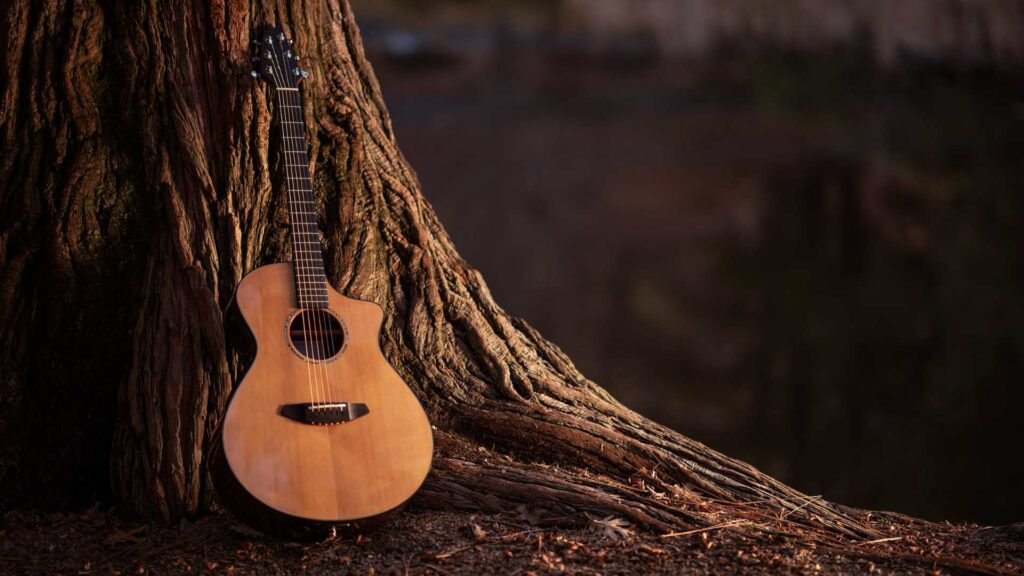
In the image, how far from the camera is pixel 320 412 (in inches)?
83.7

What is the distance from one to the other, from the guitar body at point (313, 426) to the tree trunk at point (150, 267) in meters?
0.21

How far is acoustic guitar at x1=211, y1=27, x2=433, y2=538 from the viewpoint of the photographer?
2051 mm

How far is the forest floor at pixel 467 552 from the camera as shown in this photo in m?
2.10

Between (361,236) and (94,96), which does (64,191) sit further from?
(361,236)

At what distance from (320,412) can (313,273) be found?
33 centimetres

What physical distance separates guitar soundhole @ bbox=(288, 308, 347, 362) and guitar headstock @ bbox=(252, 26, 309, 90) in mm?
556

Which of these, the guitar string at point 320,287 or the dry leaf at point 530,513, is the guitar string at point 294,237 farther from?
the dry leaf at point 530,513

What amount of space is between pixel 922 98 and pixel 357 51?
7.36 meters

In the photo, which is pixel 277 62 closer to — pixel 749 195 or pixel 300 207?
pixel 300 207

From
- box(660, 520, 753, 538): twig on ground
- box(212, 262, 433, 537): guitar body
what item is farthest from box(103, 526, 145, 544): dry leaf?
box(660, 520, 753, 538): twig on ground

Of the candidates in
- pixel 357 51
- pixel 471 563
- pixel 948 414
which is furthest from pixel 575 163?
pixel 471 563

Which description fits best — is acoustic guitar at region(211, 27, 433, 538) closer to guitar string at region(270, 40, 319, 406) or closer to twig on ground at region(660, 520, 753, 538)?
guitar string at region(270, 40, 319, 406)

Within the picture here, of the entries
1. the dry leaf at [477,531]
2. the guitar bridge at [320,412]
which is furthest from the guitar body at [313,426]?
the dry leaf at [477,531]

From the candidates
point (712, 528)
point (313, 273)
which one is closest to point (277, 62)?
point (313, 273)
